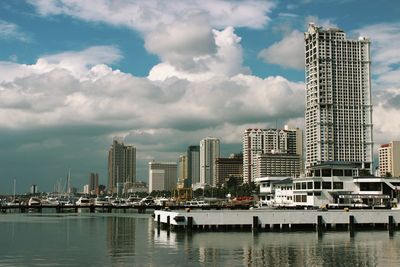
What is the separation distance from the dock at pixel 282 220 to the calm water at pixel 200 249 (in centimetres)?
346

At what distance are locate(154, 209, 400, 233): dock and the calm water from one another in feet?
11.3

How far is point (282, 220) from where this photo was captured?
3563 inches

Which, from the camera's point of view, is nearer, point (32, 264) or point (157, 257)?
point (32, 264)

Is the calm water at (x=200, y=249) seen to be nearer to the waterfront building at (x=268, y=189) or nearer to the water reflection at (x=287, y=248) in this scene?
the water reflection at (x=287, y=248)

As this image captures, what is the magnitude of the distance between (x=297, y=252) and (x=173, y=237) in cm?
2390

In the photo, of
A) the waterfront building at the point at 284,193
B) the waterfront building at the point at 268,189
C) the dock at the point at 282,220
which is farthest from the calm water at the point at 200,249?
the waterfront building at the point at 268,189

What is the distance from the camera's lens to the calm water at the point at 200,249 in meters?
55.6

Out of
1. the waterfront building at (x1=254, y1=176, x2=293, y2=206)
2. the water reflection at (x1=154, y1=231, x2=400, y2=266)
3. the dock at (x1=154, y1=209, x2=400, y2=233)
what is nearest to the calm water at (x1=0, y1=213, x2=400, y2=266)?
the water reflection at (x1=154, y1=231, x2=400, y2=266)

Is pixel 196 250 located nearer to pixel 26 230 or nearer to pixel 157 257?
pixel 157 257

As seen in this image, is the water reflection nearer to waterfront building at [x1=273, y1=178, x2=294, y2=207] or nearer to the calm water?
the calm water

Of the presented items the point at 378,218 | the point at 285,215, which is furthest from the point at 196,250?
the point at 378,218

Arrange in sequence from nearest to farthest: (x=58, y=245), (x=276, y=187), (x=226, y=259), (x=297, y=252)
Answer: (x=226, y=259)
(x=297, y=252)
(x=58, y=245)
(x=276, y=187)

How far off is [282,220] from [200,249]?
2873 cm

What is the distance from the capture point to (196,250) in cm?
6431
